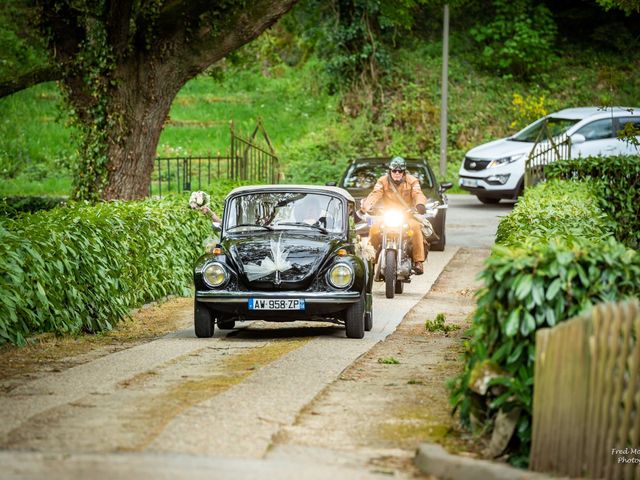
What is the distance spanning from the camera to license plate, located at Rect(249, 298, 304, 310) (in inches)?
509

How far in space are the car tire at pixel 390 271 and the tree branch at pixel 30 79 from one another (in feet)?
22.5

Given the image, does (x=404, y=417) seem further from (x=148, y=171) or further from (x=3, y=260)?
(x=148, y=171)

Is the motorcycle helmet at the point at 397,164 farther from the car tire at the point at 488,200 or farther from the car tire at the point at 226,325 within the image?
the car tire at the point at 488,200

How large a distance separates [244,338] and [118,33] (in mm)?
8353

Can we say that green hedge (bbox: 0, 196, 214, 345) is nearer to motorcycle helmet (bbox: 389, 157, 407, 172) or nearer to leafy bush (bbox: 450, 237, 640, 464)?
motorcycle helmet (bbox: 389, 157, 407, 172)

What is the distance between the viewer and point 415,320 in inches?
606

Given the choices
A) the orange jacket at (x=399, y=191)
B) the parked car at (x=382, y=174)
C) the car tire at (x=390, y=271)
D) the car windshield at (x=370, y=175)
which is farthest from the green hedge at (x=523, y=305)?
the car windshield at (x=370, y=175)

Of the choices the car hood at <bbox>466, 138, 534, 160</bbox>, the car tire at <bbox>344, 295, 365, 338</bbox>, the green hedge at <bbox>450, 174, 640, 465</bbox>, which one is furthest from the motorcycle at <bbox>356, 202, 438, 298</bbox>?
the car hood at <bbox>466, 138, 534, 160</bbox>

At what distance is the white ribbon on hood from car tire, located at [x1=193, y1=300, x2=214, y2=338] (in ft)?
1.97

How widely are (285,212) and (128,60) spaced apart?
721 cm

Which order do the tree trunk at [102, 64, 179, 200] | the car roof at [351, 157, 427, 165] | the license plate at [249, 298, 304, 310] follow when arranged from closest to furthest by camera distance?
the license plate at [249, 298, 304, 310] < the tree trunk at [102, 64, 179, 200] < the car roof at [351, 157, 427, 165]

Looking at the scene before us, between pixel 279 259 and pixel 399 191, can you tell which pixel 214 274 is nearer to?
pixel 279 259

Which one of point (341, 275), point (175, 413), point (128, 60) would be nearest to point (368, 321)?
point (341, 275)

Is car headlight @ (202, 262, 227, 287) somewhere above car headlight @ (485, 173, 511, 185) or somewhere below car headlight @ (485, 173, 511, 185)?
below
